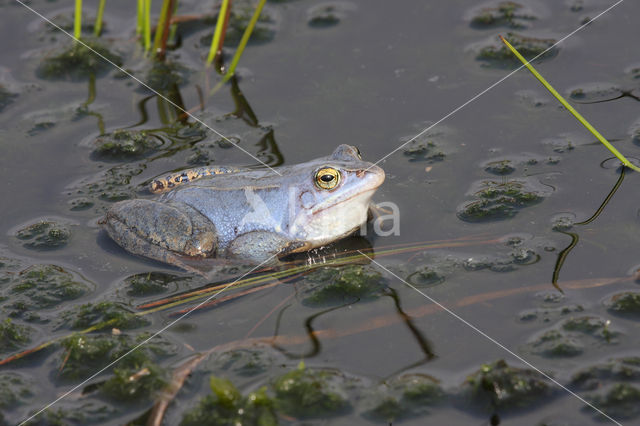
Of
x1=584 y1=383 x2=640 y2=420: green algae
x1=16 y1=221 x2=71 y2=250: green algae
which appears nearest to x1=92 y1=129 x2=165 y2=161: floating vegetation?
x1=16 y1=221 x2=71 y2=250: green algae

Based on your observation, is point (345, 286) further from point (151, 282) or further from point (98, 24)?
point (98, 24)

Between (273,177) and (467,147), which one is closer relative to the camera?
(273,177)

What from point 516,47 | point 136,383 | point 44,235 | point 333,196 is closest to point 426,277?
point 333,196

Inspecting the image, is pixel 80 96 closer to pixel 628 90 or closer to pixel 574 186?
pixel 574 186

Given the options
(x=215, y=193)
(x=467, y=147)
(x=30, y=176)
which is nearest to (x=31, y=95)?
(x=30, y=176)

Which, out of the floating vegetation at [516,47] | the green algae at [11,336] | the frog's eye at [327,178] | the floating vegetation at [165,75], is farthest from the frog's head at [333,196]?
the floating vegetation at [165,75]
